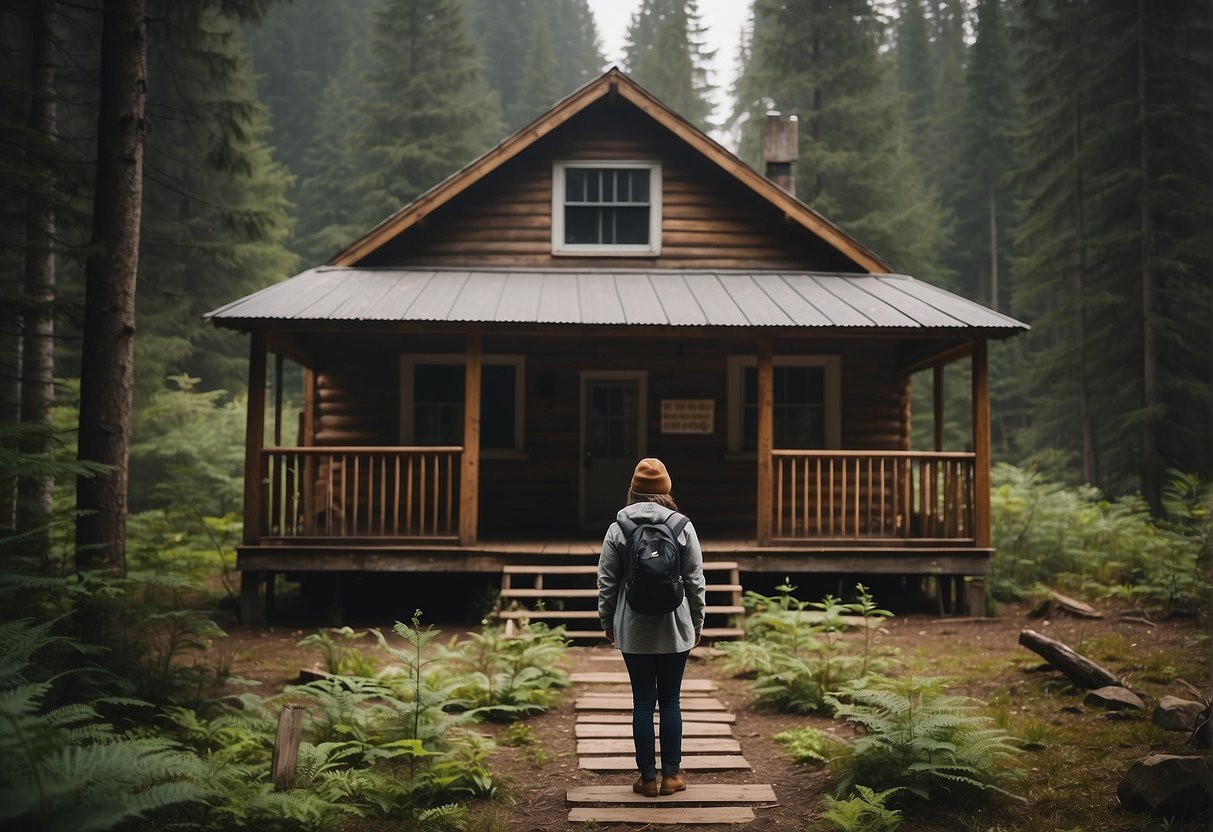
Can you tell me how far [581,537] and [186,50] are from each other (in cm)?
782

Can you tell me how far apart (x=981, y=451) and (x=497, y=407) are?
6670 millimetres

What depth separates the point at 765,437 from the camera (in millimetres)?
10273

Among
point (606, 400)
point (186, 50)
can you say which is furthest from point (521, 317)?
point (186, 50)

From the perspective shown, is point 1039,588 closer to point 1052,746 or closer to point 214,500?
point 1052,746

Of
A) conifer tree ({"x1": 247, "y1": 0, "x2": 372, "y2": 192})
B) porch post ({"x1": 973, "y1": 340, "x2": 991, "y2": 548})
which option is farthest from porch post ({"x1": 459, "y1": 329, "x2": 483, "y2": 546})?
conifer tree ({"x1": 247, "y1": 0, "x2": 372, "y2": 192})

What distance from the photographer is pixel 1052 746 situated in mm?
5688

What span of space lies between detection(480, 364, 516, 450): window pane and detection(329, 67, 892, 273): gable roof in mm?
2433

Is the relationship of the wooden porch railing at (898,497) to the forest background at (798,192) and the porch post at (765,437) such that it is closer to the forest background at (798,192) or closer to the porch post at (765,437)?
the porch post at (765,437)

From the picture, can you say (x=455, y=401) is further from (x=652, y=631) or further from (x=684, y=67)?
(x=684, y=67)

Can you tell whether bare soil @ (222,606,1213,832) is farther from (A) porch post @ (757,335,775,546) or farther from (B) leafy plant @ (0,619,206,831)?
(B) leafy plant @ (0,619,206,831)

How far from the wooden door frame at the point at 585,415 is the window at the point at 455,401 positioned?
881 millimetres

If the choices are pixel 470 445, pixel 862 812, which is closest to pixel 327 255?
pixel 470 445

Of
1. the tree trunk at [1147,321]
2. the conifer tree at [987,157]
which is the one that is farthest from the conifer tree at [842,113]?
the conifer tree at [987,157]

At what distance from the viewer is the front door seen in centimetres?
1264
